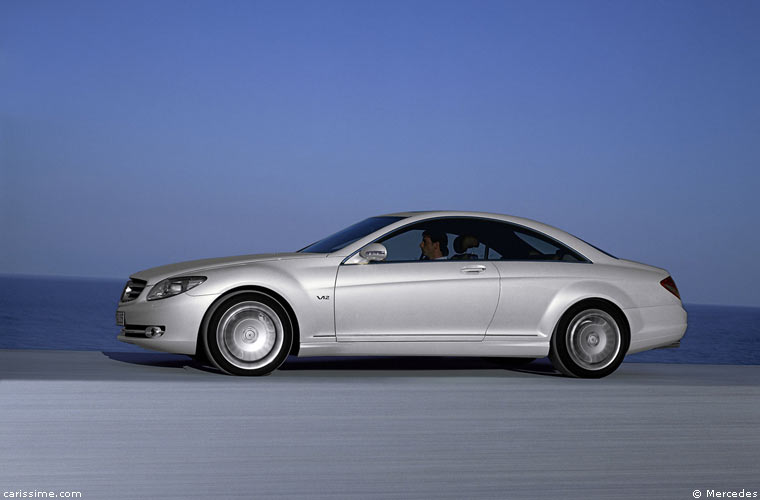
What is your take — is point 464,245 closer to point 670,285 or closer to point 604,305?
point 604,305

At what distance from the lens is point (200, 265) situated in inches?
420

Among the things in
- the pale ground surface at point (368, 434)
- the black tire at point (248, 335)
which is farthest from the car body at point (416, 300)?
the pale ground surface at point (368, 434)

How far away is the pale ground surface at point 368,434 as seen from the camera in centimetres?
594

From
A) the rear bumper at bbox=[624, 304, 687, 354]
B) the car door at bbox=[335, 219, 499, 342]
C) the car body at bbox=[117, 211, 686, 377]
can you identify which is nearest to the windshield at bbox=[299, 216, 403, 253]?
the car body at bbox=[117, 211, 686, 377]

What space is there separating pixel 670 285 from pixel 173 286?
5041mm

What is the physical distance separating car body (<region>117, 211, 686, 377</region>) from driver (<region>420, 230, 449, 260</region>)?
2 cm

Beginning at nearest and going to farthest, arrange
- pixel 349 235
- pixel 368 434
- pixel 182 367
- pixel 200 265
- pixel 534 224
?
1. pixel 368 434
2. pixel 200 265
3. pixel 349 235
4. pixel 534 224
5. pixel 182 367

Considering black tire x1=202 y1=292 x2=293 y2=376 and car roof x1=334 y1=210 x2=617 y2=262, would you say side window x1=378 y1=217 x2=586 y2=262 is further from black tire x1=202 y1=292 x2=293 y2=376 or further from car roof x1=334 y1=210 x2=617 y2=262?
black tire x1=202 y1=292 x2=293 y2=376

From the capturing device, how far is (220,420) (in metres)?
7.82

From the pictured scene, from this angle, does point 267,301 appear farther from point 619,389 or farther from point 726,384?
point 726,384

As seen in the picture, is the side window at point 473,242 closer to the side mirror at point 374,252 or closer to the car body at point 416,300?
the car body at point 416,300

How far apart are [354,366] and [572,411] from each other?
3.99 m

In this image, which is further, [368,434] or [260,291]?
[260,291]

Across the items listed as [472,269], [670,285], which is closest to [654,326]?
[670,285]
